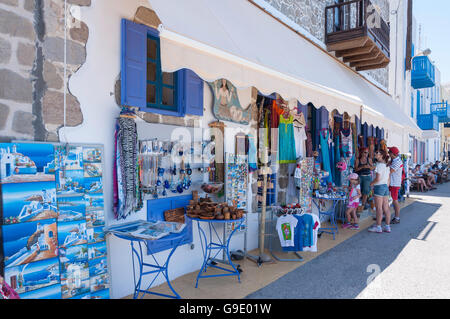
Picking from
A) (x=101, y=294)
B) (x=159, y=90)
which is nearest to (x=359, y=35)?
(x=159, y=90)

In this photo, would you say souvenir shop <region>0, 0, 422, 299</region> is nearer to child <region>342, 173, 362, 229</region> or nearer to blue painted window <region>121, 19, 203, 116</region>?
blue painted window <region>121, 19, 203, 116</region>

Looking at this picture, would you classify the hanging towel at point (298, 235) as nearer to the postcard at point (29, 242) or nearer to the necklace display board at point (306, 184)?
the necklace display board at point (306, 184)

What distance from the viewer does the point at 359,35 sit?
8.30 m

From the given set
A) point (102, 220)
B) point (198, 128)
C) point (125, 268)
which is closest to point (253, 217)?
point (198, 128)

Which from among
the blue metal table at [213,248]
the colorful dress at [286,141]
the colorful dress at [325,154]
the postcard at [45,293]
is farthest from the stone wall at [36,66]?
the colorful dress at [325,154]

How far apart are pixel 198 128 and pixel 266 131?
1963 mm

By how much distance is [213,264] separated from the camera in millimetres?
4848

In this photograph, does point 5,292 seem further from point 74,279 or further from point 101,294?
point 101,294

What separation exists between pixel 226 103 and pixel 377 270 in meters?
3.49

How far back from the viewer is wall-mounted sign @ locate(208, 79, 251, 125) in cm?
488

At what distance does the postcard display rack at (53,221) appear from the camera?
8.50ft

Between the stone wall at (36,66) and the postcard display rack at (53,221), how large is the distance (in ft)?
0.75

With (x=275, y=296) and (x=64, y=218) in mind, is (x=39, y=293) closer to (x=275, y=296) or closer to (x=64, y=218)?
(x=64, y=218)

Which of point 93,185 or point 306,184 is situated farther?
point 306,184
